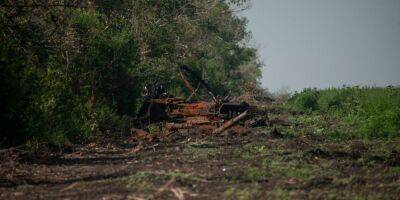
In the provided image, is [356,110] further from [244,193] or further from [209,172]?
[244,193]

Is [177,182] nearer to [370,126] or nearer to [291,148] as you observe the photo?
[291,148]

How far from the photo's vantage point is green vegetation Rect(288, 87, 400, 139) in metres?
14.6

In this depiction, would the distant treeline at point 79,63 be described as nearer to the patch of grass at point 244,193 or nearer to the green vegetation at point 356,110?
the patch of grass at point 244,193

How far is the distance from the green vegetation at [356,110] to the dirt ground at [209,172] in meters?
2.11

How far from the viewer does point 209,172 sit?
8125mm

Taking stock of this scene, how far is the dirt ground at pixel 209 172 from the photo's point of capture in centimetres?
657

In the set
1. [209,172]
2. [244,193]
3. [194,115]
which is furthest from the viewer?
[194,115]

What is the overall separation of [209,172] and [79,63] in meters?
9.16

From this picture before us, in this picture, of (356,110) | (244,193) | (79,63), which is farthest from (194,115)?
(356,110)

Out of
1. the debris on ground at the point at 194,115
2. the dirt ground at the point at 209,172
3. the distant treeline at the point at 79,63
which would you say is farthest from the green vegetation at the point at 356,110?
the distant treeline at the point at 79,63

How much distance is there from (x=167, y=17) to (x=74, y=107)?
15.1 m

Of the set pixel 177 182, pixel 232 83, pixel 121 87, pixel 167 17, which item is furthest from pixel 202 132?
pixel 232 83

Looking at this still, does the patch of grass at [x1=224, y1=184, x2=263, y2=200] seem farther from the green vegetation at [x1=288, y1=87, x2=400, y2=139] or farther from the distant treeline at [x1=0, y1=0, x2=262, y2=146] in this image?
the green vegetation at [x1=288, y1=87, x2=400, y2=139]

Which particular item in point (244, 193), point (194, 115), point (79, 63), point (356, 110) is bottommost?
point (244, 193)
